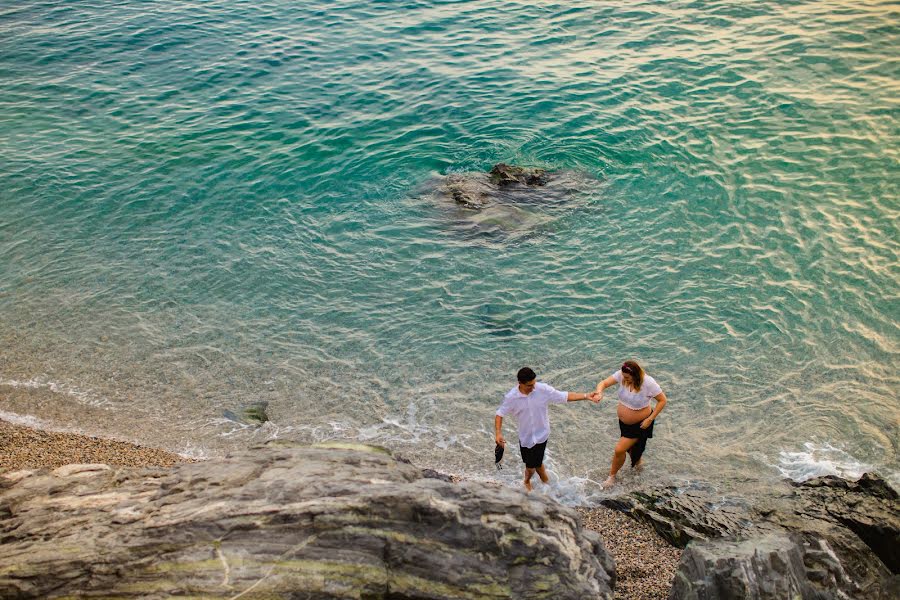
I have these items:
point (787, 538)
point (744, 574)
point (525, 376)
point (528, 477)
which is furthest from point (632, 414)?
point (744, 574)

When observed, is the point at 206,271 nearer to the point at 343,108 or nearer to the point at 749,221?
the point at 343,108

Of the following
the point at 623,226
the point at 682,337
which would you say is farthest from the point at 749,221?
the point at 682,337

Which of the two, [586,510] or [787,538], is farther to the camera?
[586,510]

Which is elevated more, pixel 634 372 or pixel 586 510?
pixel 634 372

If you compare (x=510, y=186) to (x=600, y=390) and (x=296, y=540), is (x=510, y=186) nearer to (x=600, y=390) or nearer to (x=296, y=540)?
(x=600, y=390)

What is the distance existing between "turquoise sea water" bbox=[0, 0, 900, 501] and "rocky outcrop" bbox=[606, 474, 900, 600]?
3.37 feet

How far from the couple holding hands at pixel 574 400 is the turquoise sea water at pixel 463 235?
0.66m

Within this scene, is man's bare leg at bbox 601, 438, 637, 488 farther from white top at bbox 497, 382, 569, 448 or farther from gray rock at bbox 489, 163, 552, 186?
gray rock at bbox 489, 163, 552, 186

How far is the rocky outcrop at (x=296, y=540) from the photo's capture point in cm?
644

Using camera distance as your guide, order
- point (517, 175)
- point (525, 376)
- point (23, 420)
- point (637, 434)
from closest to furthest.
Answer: point (525, 376) < point (637, 434) < point (23, 420) < point (517, 175)

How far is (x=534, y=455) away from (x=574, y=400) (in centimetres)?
92

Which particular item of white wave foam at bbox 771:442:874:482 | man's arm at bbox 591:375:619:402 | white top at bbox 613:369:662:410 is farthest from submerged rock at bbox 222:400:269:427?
white wave foam at bbox 771:442:874:482

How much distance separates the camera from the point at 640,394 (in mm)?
9766

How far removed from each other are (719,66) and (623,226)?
8.75 metres
